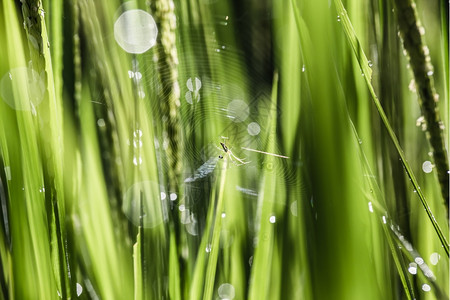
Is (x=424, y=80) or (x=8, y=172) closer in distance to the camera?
(x=424, y=80)

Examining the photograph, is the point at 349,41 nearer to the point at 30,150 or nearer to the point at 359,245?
the point at 359,245

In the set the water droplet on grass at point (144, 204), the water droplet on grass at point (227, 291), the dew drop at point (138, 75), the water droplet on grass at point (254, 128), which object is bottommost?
the water droplet on grass at point (227, 291)

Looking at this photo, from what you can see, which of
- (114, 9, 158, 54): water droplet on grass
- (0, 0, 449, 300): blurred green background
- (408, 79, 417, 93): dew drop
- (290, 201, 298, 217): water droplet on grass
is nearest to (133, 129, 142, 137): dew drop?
(0, 0, 449, 300): blurred green background

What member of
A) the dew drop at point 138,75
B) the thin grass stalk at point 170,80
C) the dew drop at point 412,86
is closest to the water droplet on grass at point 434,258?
the dew drop at point 412,86

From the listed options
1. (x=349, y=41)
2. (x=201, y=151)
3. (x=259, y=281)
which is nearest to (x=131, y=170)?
(x=201, y=151)

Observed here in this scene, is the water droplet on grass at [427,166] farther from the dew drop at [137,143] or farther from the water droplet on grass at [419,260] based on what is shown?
the dew drop at [137,143]

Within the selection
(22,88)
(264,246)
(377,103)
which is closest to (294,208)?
(264,246)

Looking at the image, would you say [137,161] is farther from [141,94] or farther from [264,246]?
[264,246]

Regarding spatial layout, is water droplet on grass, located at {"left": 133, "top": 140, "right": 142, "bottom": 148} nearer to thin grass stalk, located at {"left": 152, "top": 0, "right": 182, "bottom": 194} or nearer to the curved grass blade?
thin grass stalk, located at {"left": 152, "top": 0, "right": 182, "bottom": 194}
